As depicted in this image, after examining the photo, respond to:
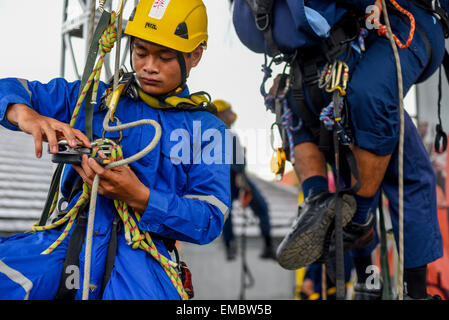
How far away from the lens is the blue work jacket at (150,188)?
138cm

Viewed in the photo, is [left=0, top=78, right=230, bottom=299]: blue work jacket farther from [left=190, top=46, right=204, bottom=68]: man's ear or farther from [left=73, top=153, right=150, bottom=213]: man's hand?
[left=190, top=46, right=204, bottom=68]: man's ear

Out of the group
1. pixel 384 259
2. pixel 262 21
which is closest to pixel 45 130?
pixel 262 21

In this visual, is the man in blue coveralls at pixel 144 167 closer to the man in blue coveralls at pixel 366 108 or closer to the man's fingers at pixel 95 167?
the man's fingers at pixel 95 167

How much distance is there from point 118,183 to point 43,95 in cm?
47

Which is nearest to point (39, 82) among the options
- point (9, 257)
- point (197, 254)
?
point (9, 257)

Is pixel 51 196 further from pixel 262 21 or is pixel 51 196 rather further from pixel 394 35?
pixel 394 35

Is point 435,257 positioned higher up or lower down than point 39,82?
lower down

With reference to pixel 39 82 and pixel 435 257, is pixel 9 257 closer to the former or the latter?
pixel 39 82

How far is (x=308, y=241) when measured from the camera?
2045 mm

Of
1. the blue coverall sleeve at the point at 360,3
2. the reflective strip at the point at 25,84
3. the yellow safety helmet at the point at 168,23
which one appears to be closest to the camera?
the reflective strip at the point at 25,84

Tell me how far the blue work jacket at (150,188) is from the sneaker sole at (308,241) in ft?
1.94

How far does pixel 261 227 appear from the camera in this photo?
7.62m

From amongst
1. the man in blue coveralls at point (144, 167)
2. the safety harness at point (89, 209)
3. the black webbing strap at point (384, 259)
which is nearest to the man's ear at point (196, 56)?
the man in blue coveralls at point (144, 167)
